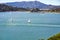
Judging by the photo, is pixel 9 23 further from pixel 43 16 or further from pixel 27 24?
pixel 43 16

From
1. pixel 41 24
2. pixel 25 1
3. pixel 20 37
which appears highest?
pixel 25 1

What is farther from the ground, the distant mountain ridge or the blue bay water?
the distant mountain ridge

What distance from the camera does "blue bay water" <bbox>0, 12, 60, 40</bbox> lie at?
10.1 feet

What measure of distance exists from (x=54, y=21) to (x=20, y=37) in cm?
69

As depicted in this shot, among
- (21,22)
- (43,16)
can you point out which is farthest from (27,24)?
(43,16)

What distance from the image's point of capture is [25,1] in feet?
10.5

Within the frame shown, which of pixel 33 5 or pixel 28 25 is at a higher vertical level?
pixel 33 5

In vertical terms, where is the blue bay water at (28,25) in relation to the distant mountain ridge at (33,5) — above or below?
below

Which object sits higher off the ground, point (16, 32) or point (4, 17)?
point (4, 17)

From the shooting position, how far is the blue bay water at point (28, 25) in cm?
306

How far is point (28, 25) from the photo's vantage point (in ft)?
10.3

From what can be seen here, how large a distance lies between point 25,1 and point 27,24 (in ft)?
1.43

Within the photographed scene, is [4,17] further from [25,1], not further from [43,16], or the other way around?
[43,16]

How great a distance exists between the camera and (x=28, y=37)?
10.1ft
